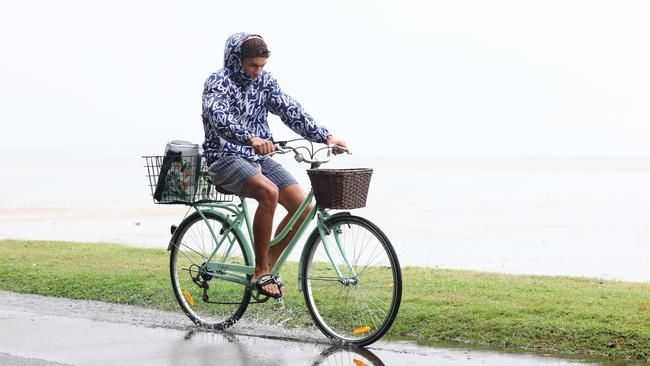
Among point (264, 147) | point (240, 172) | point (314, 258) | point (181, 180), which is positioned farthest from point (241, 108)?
point (314, 258)

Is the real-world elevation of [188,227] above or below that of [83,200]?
above

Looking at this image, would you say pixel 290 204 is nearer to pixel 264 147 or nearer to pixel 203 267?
pixel 264 147

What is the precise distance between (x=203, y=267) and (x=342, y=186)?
1974 millimetres

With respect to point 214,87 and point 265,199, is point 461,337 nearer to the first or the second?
point 265,199

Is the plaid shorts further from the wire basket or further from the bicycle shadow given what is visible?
the bicycle shadow

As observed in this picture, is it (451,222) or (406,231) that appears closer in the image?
(406,231)

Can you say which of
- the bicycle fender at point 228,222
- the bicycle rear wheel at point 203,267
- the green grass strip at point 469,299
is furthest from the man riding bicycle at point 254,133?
the green grass strip at point 469,299

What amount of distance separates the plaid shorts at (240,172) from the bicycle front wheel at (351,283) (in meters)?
0.56

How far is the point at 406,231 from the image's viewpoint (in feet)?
61.6

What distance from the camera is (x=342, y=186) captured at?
6.56 m

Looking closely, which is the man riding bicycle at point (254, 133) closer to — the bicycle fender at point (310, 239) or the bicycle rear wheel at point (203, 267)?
the bicycle fender at point (310, 239)

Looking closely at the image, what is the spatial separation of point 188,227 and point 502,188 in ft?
102

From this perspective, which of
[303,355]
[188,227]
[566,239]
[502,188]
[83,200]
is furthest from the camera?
[502,188]

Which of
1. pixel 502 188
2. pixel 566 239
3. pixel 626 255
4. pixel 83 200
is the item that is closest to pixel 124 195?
pixel 83 200
